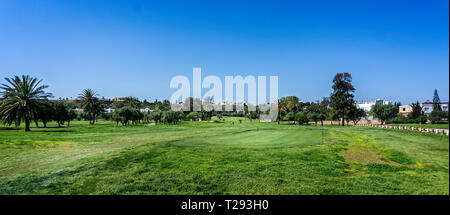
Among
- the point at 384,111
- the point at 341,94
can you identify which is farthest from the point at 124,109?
the point at 384,111

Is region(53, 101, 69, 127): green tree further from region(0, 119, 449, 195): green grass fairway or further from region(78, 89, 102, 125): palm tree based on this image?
region(0, 119, 449, 195): green grass fairway

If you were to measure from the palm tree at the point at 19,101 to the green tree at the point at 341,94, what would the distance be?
5161 cm

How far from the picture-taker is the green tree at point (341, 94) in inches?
1854

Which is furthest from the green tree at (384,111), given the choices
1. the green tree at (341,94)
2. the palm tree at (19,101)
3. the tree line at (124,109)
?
the palm tree at (19,101)

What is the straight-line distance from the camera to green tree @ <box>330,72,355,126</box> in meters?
47.1

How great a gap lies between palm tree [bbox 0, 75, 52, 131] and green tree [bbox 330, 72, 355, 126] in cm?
5161

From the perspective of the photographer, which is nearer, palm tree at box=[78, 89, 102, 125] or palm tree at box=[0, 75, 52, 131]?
palm tree at box=[0, 75, 52, 131]

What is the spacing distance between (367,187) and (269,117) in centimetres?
8464

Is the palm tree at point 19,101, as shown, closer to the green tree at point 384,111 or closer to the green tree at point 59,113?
the green tree at point 59,113

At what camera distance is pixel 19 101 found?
27.9 m

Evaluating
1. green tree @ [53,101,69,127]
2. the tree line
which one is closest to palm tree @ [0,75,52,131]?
the tree line

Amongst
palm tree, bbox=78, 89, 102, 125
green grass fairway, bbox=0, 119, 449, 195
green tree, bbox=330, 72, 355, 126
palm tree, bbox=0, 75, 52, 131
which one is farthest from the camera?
palm tree, bbox=78, 89, 102, 125

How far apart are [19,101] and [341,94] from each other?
54745 mm

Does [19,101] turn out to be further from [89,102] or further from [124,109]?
[89,102]
